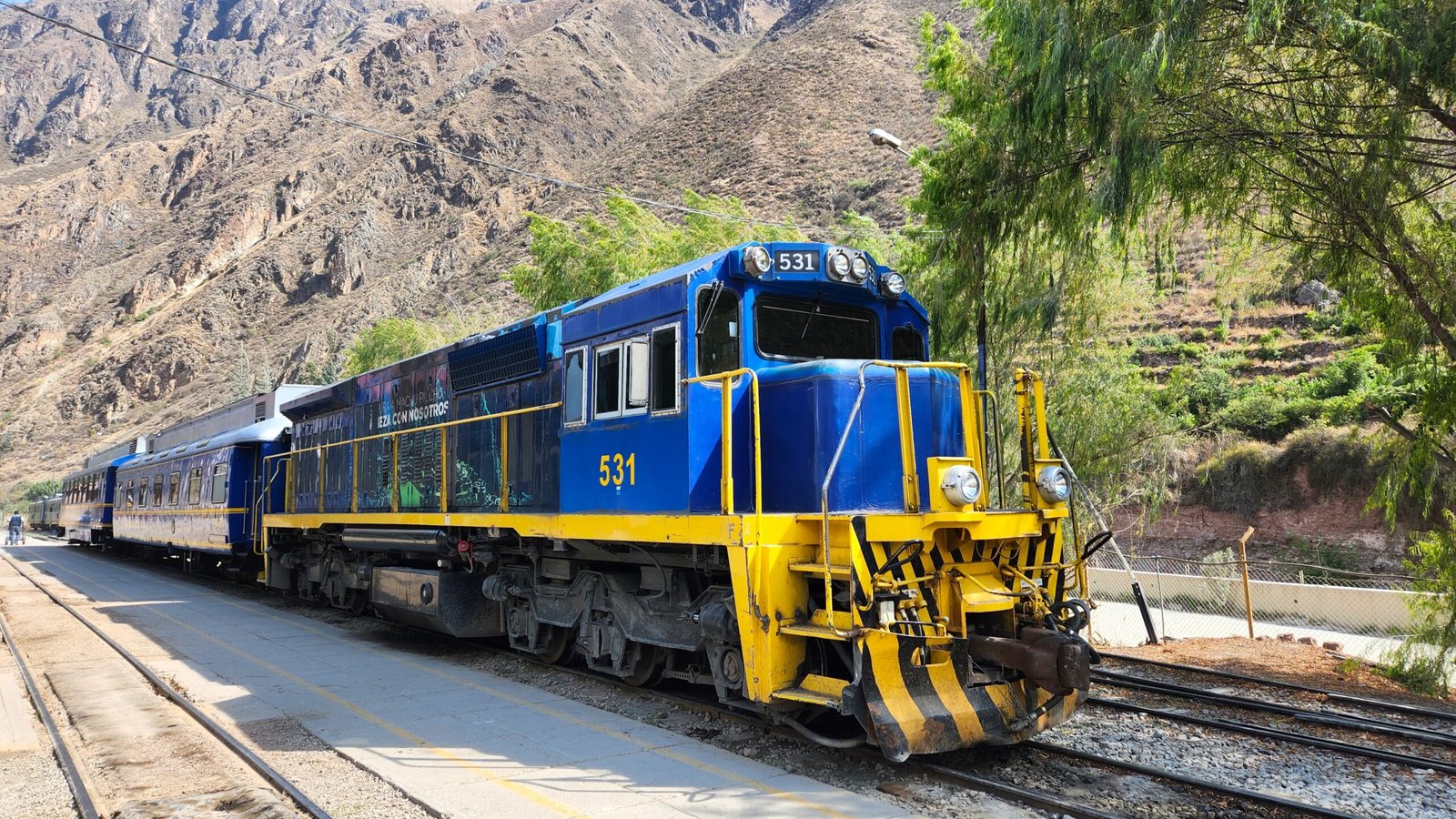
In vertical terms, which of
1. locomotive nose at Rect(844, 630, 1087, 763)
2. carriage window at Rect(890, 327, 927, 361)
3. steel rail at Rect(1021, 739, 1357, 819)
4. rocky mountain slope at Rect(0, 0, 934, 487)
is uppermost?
rocky mountain slope at Rect(0, 0, 934, 487)

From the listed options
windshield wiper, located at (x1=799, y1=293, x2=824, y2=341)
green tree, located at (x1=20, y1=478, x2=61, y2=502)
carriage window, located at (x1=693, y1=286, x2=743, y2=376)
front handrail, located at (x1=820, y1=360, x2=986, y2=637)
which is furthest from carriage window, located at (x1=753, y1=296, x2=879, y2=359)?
green tree, located at (x1=20, y1=478, x2=61, y2=502)

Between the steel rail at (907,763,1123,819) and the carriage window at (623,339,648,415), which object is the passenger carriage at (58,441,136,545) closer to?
the carriage window at (623,339,648,415)

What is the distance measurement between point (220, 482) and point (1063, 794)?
57.0ft

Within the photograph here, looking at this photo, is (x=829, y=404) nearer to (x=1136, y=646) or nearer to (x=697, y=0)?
(x=1136, y=646)

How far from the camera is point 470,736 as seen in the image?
7027mm

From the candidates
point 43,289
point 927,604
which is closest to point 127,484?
point 927,604

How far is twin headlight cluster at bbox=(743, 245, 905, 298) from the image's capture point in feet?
22.3

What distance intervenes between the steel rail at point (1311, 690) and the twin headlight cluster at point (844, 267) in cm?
526

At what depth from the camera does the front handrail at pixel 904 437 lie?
5.70m

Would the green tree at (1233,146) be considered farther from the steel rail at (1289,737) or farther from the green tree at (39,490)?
the green tree at (39,490)

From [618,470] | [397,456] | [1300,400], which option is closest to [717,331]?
[618,470]

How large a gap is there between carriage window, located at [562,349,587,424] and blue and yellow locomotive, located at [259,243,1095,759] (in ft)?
0.14

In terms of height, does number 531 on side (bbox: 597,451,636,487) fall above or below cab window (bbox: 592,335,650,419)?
below

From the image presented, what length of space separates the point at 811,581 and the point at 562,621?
3.31m
